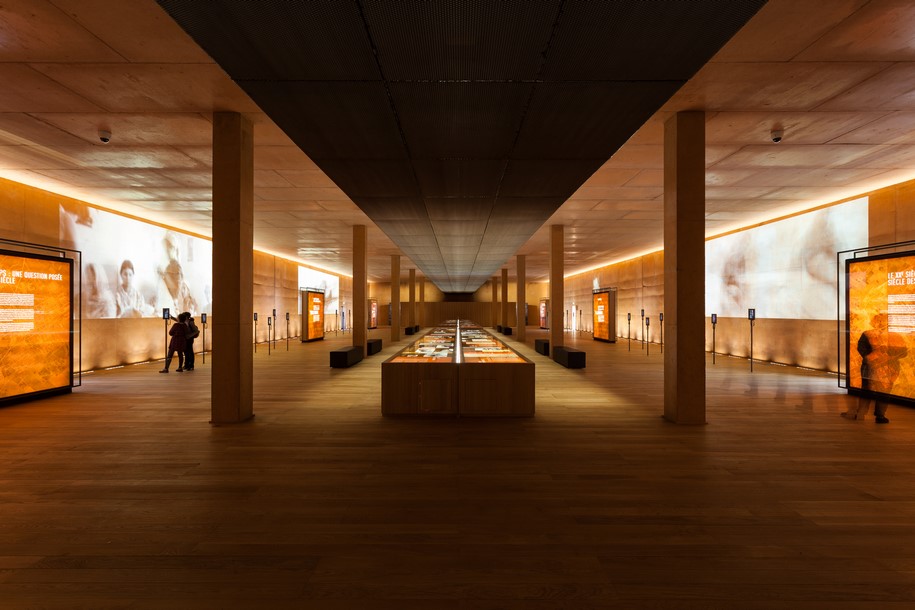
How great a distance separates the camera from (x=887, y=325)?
716 centimetres

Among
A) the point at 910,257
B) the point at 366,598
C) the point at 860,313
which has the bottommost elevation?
the point at 366,598

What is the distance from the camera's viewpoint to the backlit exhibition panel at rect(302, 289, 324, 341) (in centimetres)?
1949

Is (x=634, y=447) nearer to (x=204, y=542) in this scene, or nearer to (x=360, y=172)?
(x=204, y=542)

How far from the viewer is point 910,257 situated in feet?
22.6

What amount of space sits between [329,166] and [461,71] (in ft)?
10.5

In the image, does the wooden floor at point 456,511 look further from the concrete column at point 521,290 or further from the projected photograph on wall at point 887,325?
the concrete column at point 521,290

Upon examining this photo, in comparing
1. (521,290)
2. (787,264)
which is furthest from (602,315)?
(787,264)

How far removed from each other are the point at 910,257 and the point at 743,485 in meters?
5.76

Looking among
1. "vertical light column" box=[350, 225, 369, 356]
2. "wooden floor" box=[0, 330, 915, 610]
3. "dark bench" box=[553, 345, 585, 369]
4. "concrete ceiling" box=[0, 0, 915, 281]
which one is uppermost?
"concrete ceiling" box=[0, 0, 915, 281]

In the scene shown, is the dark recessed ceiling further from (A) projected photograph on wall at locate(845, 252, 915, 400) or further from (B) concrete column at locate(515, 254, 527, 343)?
(B) concrete column at locate(515, 254, 527, 343)

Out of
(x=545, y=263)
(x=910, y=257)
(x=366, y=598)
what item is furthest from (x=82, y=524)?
(x=545, y=263)

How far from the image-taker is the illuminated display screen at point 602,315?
20.3 metres

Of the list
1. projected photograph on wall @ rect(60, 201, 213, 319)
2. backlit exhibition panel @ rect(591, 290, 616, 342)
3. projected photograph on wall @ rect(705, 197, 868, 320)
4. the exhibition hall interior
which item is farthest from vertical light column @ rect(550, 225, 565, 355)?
projected photograph on wall @ rect(60, 201, 213, 319)

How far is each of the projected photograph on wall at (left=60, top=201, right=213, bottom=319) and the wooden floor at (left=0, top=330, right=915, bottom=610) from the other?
5.63 meters
